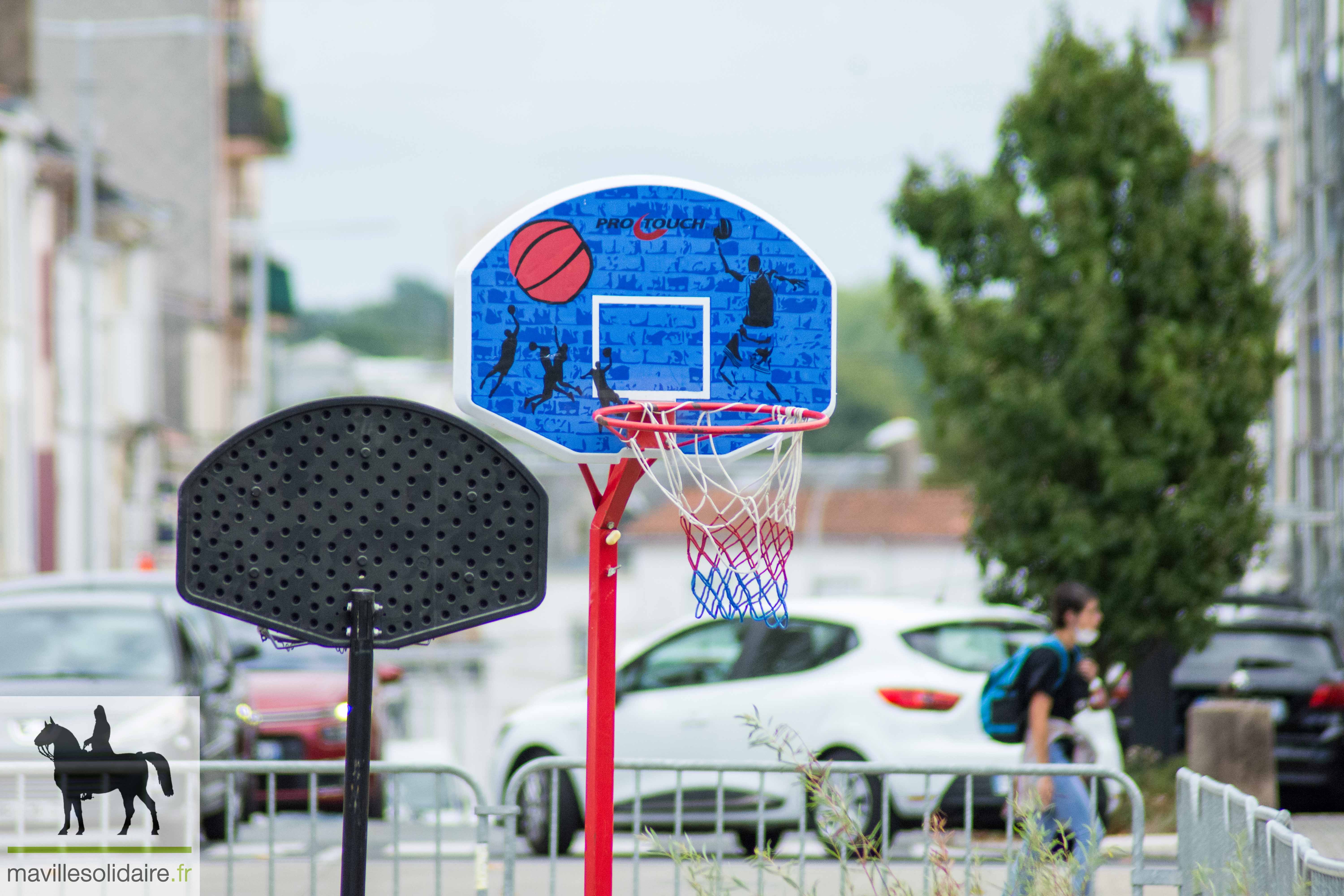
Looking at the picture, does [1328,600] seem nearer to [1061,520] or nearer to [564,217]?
[1061,520]

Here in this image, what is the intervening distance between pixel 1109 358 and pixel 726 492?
7647 millimetres

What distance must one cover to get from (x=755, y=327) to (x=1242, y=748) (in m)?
6.06

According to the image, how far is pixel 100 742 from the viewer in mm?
6316

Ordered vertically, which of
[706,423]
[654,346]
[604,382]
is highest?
[654,346]

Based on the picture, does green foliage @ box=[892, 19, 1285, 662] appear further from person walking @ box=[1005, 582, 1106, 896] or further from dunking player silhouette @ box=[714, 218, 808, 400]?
dunking player silhouette @ box=[714, 218, 808, 400]

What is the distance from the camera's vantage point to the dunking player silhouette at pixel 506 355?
5195 mm

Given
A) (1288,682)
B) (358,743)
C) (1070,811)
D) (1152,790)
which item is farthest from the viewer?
(1288,682)

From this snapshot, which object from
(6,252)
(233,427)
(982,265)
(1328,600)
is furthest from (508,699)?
(982,265)

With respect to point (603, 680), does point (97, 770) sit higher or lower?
A: lower

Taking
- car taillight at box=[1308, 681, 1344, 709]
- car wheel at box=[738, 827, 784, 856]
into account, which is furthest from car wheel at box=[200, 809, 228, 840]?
car taillight at box=[1308, 681, 1344, 709]

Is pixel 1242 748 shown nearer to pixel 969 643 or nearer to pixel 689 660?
pixel 969 643

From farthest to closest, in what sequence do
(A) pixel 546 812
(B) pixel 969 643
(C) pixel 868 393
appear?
1. (C) pixel 868 393
2. (A) pixel 546 812
3. (B) pixel 969 643

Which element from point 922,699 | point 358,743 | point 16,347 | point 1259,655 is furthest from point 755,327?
point 16,347

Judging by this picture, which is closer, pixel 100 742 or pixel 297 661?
pixel 100 742
